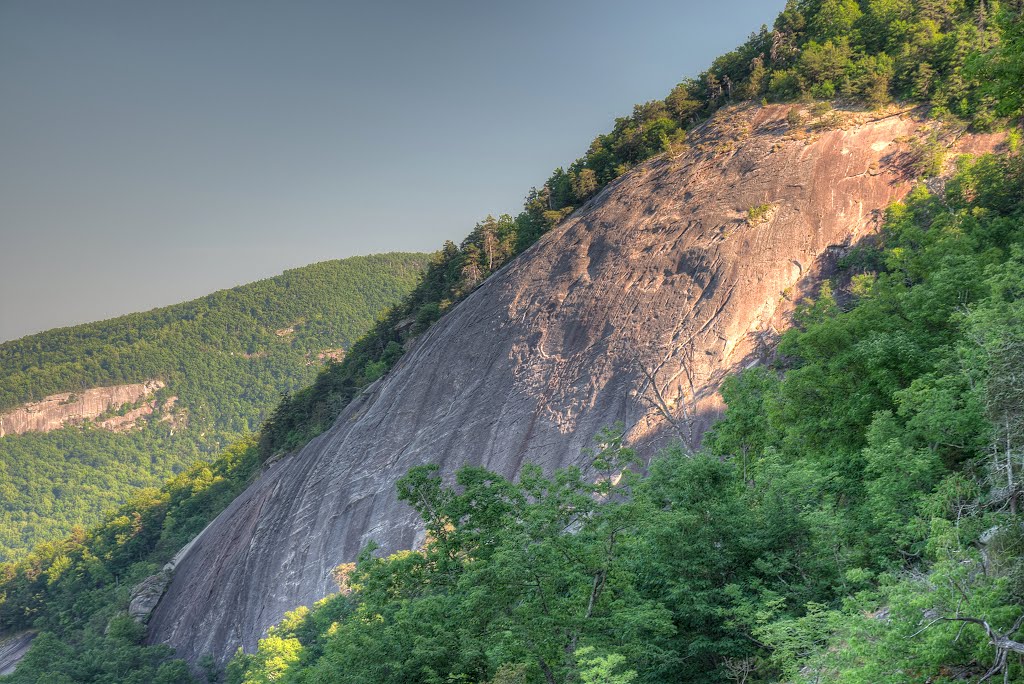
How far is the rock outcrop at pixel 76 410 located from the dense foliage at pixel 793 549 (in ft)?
665

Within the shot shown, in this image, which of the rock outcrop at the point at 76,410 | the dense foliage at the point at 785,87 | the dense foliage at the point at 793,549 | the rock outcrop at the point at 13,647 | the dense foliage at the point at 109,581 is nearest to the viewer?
the dense foliage at the point at 793,549

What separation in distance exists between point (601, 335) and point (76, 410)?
19525cm

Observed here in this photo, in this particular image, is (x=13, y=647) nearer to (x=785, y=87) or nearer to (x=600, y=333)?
(x=600, y=333)

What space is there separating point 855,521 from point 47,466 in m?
205

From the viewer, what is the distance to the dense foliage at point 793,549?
1003 cm

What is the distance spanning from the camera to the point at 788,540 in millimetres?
15625

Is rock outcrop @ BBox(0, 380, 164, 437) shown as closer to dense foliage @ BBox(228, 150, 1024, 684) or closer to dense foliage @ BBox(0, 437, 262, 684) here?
dense foliage @ BBox(0, 437, 262, 684)

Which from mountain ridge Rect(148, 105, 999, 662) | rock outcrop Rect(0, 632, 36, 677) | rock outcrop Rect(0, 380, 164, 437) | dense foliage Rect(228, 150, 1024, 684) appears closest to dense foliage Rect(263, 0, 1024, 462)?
mountain ridge Rect(148, 105, 999, 662)

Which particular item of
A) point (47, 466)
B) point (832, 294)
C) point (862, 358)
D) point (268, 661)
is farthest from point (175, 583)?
point (47, 466)

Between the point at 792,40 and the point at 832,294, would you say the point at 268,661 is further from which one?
the point at 792,40

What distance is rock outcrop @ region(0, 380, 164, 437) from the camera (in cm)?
19138

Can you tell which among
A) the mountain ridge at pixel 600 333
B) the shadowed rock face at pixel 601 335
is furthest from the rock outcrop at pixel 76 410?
the shadowed rock face at pixel 601 335

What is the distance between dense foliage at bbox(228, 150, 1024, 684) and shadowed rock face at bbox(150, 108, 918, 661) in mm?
11770

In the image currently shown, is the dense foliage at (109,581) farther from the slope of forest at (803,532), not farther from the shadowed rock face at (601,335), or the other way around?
the slope of forest at (803,532)
